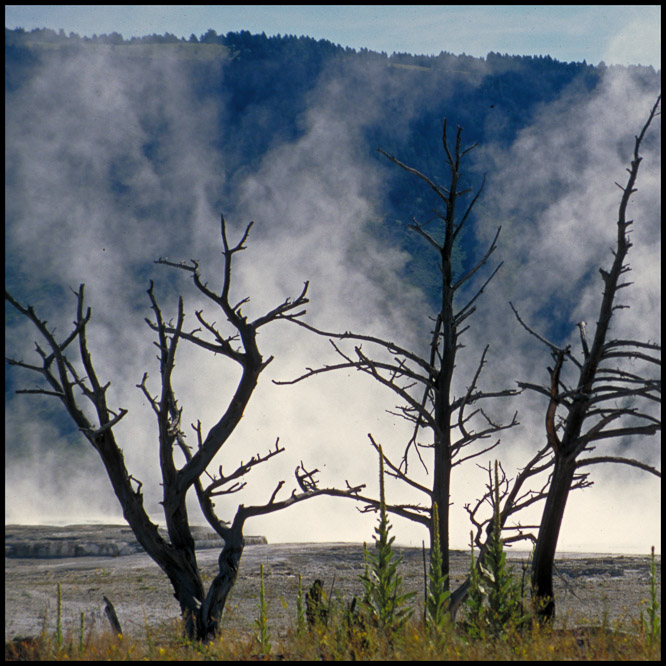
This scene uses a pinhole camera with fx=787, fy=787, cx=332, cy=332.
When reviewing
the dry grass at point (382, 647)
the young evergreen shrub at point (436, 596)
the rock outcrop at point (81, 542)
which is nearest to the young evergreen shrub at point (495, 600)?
the dry grass at point (382, 647)

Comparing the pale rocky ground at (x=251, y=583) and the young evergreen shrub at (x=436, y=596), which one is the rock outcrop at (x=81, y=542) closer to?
the pale rocky ground at (x=251, y=583)

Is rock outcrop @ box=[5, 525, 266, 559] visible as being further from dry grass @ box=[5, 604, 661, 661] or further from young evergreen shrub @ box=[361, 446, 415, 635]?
young evergreen shrub @ box=[361, 446, 415, 635]

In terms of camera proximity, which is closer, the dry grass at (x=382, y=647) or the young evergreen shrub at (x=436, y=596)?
the dry grass at (x=382, y=647)

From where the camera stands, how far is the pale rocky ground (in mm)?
15680

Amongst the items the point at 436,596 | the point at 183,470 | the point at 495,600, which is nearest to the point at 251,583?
the point at 183,470

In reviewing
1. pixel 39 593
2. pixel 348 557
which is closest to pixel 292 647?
pixel 39 593

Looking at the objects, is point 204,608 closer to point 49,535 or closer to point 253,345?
point 253,345

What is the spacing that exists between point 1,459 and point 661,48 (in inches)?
244

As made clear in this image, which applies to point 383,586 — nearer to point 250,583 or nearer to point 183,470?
point 183,470

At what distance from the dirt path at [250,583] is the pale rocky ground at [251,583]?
2cm

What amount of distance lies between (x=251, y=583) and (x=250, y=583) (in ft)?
0.08

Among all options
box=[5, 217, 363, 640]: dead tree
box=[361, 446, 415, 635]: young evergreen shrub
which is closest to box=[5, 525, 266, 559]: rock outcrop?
box=[5, 217, 363, 640]: dead tree

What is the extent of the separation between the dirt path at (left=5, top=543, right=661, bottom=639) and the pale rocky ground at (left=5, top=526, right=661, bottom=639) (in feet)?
0.07

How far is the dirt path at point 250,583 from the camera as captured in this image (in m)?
15.8
